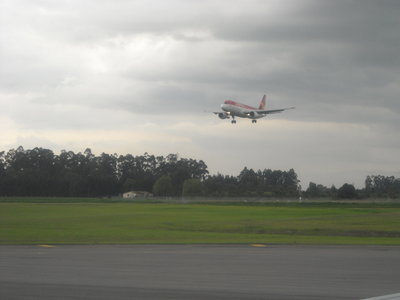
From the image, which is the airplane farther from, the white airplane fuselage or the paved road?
the paved road

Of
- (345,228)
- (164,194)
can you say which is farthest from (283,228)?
(164,194)

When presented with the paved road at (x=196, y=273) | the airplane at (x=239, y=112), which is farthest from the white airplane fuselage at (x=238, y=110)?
the paved road at (x=196, y=273)

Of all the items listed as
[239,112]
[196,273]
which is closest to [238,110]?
[239,112]

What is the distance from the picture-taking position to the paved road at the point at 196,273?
1623cm

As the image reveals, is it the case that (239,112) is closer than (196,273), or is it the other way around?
(196,273)

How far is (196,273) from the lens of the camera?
20438mm

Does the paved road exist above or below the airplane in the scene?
below

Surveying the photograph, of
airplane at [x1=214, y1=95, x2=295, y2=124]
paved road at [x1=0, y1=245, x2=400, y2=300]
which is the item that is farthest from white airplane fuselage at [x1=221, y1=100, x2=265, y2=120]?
paved road at [x1=0, y1=245, x2=400, y2=300]

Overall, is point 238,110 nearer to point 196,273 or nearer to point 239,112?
point 239,112

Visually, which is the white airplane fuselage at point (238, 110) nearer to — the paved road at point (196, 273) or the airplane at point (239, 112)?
the airplane at point (239, 112)

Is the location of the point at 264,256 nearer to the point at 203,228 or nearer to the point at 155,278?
the point at 155,278

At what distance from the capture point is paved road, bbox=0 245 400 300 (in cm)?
1623

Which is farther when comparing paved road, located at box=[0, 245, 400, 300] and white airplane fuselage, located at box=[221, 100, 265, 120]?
white airplane fuselage, located at box=[221, 100, 265, 120]

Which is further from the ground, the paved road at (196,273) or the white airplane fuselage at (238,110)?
the white airplane fuselage at (238,110)
